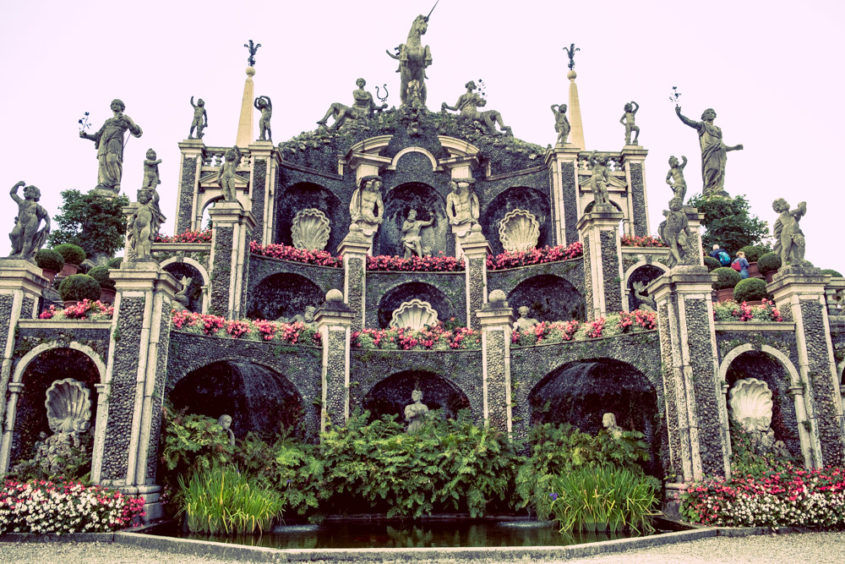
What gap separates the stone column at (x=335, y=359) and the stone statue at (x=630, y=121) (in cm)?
1543

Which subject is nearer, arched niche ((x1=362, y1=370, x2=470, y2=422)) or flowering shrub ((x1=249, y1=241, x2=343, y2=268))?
arched niche ((x1=362, y1=370, x2=470, y2=422))

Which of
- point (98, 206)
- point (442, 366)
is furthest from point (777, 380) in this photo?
point (98, 206)

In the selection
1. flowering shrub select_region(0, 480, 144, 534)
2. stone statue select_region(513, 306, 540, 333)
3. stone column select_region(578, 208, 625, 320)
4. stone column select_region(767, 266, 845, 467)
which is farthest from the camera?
stone column select_region(578, 208, 625, 320)

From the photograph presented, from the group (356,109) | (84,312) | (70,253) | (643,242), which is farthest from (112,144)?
(643,242)

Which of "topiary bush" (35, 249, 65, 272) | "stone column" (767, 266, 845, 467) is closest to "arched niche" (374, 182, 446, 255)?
"topiary bush" (35, 249, 65, 272)

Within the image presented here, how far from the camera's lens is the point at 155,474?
1397 centimetres

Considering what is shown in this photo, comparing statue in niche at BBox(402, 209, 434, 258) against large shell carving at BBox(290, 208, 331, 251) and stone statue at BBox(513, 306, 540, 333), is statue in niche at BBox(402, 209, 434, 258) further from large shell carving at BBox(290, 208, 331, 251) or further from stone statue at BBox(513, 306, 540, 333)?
stone statue at BBox(513, 306, 540, 333)

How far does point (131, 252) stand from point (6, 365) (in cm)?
334

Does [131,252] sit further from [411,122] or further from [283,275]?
[411,122]

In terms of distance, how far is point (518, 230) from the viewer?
2725 cm

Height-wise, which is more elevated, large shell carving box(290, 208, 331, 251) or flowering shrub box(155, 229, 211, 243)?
large shell carving box(290, 208, 331, 251)

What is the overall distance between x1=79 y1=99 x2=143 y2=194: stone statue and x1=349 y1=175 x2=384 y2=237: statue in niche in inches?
377

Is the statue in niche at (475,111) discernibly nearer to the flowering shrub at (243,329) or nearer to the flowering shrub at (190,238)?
the flowering shrub at (190,238)

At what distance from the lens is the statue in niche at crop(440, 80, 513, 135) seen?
2877cm
